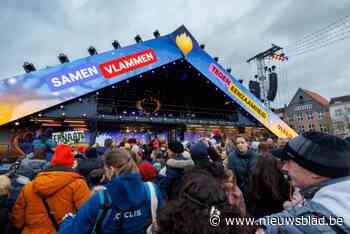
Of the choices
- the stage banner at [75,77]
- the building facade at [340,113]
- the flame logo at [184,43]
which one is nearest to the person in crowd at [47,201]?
the stage banner at [75,77]

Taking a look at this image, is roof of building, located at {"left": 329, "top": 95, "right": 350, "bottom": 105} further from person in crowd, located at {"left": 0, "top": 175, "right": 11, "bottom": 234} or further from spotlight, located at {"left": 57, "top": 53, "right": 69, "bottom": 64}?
person in crowd, located at {"left": 0, "top": 175, "right": 11, "bottom": 234}

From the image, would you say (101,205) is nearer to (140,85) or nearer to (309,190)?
(309,190)

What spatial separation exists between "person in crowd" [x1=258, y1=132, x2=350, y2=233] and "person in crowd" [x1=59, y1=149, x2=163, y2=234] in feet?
3.75

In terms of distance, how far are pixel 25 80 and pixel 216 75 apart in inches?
473

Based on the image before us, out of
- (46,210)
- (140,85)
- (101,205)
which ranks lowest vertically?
(46,210)

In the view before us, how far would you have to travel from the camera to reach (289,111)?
196ft

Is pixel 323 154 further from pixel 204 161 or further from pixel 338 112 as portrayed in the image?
pixel 338 112

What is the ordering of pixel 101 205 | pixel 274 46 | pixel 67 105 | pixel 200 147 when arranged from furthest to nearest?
pixel 274 46 → pixel 67 105 → pixel 200 147 → pixel 101 205

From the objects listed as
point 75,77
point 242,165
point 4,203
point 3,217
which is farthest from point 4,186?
point 75,77

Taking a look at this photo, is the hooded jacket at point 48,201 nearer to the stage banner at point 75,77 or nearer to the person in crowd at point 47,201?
the person in crowd at point 47,201

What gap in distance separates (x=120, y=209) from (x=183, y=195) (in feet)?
3.38

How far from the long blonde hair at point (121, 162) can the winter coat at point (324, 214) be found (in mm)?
1390

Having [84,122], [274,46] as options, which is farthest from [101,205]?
[274,46]

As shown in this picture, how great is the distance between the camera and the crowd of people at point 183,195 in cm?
104
